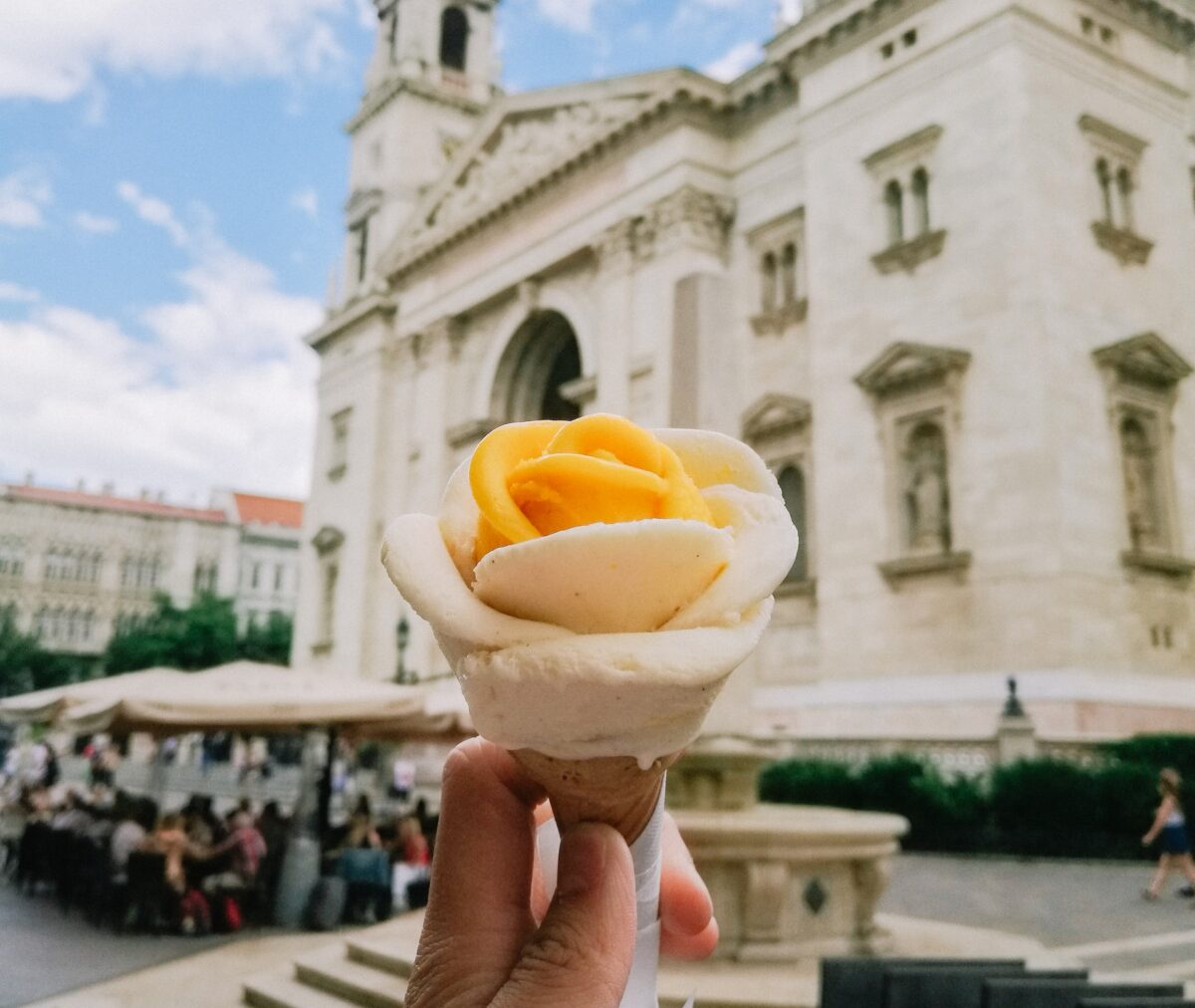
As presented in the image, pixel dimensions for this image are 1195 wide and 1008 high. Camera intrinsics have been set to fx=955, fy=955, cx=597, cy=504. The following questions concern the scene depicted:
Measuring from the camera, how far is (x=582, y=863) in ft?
4.35

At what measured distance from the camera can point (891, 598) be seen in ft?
58.3

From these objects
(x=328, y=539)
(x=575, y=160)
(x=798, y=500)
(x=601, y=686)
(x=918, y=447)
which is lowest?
(x=601, y=686)

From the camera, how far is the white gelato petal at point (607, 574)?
1153 millimetres

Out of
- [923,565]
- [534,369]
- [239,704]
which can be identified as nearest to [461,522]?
[239,704]

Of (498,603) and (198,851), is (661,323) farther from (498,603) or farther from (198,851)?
(498,603)

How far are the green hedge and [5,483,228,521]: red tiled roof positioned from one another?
68592mm

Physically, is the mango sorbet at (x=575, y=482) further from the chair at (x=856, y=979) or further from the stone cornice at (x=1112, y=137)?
the stone cornice at (x=1112, y=137)

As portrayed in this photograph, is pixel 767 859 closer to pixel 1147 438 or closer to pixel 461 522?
pixel 461 522

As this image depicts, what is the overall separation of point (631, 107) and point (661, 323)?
247 inches

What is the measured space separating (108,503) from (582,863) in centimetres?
8092

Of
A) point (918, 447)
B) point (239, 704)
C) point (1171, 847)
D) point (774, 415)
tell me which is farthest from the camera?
point (774, 415)

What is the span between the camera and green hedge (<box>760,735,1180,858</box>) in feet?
42.7

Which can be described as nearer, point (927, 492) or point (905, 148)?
point (927, 492)

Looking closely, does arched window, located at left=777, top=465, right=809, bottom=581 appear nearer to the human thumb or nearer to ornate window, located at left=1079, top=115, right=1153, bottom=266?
ornate window, located at left=1079, top=115, right=1153, bottom=266
